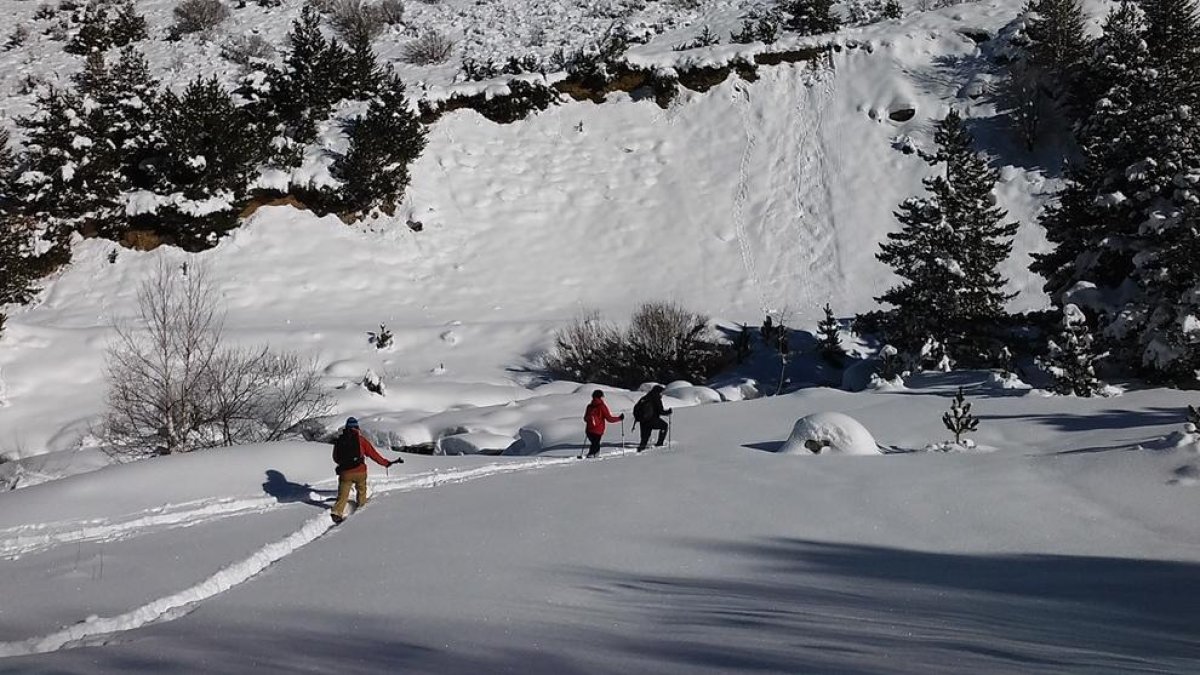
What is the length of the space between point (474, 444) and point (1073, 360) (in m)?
12.2

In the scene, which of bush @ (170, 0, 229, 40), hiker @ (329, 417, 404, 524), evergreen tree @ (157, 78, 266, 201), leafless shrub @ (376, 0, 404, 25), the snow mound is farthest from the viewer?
leafless shrub @ (376, 0, 404, 25)

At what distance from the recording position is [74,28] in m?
48.7

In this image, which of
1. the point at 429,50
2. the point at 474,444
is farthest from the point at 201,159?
the point at 429,50

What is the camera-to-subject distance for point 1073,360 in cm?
1612

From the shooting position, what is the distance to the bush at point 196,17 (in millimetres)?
50812

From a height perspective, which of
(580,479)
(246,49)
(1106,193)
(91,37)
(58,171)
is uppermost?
(91,37)

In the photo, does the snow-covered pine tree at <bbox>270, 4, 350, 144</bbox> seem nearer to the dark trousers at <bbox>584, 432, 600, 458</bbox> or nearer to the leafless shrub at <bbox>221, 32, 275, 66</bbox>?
the leafless shrub at <bbox>221, 32, 275, 66</bbox>

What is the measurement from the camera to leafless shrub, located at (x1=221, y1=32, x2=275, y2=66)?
4528 cm

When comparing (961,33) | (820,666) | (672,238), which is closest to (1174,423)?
(820,666)

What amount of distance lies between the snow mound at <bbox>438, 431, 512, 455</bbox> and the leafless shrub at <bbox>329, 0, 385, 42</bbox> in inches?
1552

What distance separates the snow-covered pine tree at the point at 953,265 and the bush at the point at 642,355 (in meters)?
6.07

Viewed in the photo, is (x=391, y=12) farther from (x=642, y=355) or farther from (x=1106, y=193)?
(x=1106, y=193)

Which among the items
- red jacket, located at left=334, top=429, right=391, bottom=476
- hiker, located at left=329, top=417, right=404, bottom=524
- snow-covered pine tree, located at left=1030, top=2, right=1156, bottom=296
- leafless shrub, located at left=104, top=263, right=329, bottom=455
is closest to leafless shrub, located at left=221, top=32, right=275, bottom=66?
leafless shrub, located at left=104, top=263, right=329, bottom=455

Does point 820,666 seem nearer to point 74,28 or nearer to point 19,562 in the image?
point 19,562
